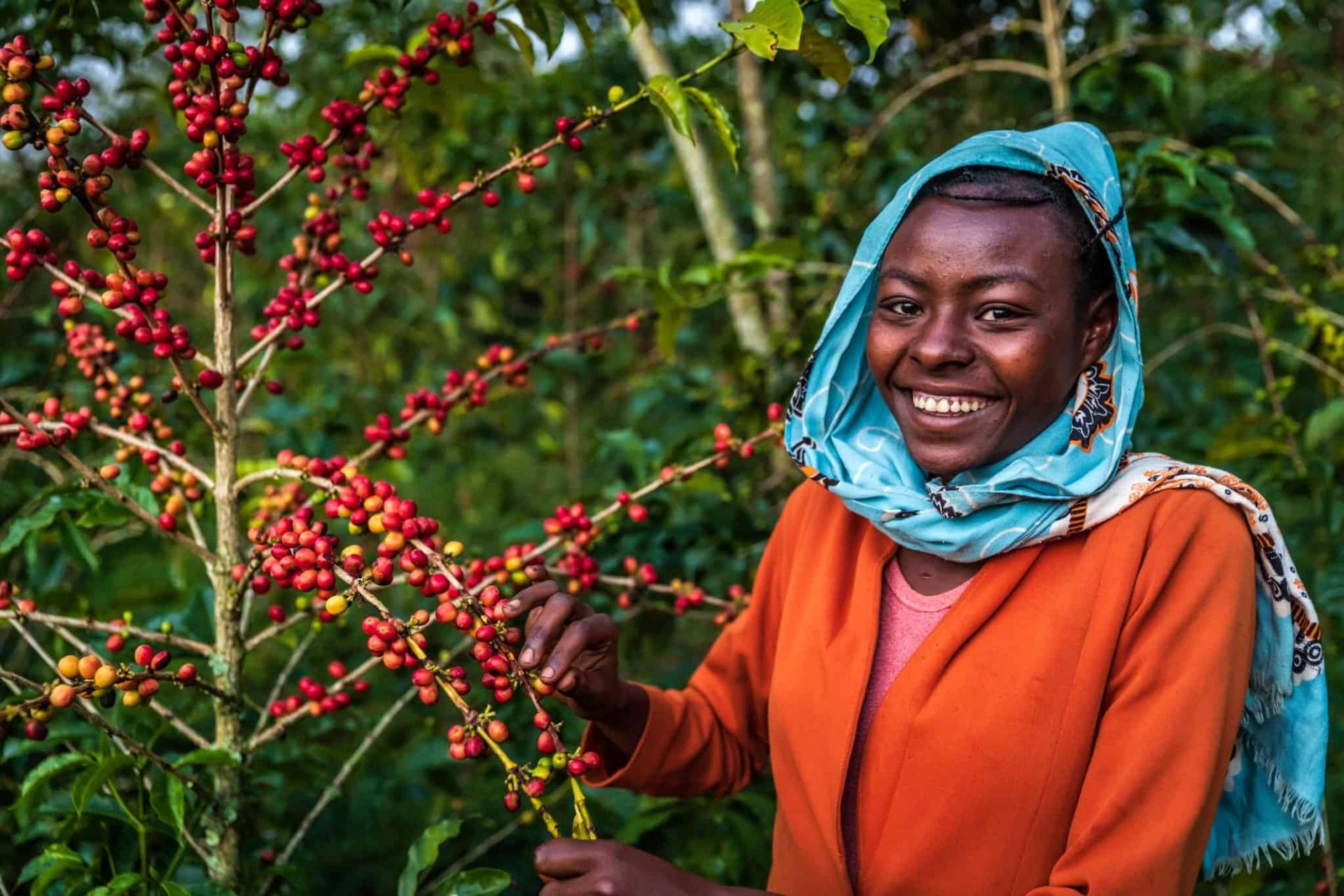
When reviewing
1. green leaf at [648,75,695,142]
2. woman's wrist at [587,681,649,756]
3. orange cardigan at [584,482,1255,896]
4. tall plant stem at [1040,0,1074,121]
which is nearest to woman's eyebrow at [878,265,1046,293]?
orange cardigan at [584,482,1255,896]

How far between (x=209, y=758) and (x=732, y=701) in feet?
2.77

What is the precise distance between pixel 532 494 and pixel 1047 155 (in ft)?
15.9

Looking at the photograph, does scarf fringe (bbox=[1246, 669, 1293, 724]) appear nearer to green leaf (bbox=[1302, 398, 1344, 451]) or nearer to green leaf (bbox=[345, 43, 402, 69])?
green leaf (bbox=[1302, 398, 1344, 451])

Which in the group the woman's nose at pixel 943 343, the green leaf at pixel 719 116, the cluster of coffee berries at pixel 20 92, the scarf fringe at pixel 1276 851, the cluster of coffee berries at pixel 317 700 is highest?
the cluster of coffee berries at pixel 20 92

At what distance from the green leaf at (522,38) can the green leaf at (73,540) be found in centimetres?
112

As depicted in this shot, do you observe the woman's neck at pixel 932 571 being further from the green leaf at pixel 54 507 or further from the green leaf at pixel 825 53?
the green leaf at pixel 54 507

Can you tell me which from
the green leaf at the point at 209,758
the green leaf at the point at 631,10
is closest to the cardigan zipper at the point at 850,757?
the green leaf at the point at 209,758

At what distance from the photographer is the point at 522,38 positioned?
1.93 metres

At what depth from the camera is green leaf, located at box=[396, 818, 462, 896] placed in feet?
5.36

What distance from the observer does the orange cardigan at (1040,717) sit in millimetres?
1334

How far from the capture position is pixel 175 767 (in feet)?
5.65

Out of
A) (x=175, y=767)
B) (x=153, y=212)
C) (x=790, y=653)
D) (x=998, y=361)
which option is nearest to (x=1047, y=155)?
(x=998, y=361)

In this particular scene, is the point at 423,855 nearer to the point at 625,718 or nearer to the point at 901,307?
the point at 625,718

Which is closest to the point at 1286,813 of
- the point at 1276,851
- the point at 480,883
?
the point at 1276,851
